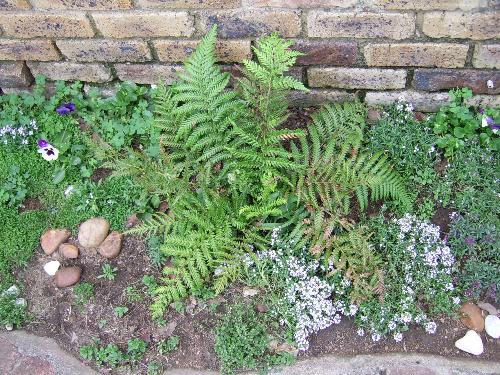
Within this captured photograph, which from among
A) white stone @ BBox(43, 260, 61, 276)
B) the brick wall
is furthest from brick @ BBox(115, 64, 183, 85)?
white stone @ BBox(43, 260, 61, 276)

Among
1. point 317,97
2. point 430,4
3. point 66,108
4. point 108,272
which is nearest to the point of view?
point 430,4

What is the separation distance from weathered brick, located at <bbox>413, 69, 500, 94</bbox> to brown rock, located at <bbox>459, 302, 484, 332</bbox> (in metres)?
1.23

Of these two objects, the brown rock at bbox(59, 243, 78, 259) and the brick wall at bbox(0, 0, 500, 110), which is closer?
the brick wall at bbox(0, 0, 500, 110)

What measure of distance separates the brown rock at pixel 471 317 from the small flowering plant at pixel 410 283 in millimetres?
81

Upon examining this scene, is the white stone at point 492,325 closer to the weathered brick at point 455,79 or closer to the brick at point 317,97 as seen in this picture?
the weathered brick at point 455,79

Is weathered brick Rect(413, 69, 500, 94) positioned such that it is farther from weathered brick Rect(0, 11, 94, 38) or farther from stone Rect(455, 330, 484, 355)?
weathered brick Rect(0, 11, 94, 38)

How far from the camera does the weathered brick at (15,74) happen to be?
3.46 meters

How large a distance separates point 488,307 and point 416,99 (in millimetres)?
1256

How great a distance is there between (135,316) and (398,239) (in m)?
1.49

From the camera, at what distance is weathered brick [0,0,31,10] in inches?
119

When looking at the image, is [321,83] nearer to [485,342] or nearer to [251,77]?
[251,77]

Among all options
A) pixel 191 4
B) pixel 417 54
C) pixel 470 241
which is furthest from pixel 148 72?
pixel 470 241

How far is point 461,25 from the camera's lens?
9.04 ft

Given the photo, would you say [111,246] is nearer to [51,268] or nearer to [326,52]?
[51,268]
